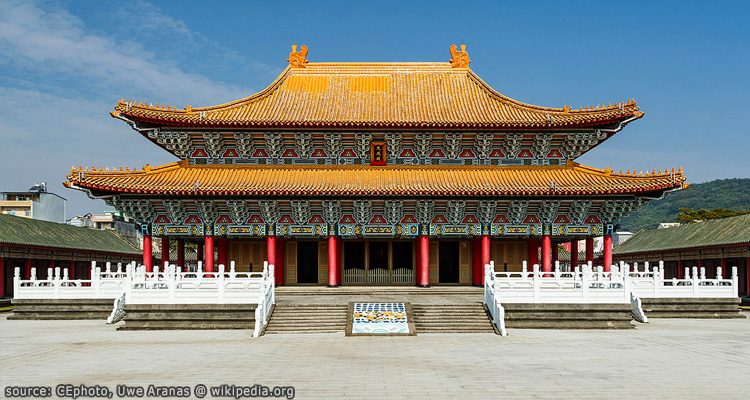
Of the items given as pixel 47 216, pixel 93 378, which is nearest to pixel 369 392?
pixel 93 378

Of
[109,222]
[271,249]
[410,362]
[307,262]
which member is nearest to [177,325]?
[271,249]

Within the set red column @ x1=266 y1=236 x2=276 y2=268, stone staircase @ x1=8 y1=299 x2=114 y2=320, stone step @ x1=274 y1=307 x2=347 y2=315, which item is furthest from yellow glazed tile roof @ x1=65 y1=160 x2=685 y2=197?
stone step @ x1=274 y1=307 x2=347 y2=315

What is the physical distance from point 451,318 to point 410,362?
9967 millimetres

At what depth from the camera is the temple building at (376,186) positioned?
34.9 meters

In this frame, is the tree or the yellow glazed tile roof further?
the tree

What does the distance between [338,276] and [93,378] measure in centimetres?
2342

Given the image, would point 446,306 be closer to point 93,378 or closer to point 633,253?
point 93,378

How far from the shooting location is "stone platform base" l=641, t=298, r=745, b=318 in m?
31.5

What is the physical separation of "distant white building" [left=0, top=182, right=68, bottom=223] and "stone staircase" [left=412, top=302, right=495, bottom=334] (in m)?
79.5

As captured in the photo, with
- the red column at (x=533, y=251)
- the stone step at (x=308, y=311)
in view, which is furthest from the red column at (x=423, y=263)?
the stone step at (x=308, y=311)

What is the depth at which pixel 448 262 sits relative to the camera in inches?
1522

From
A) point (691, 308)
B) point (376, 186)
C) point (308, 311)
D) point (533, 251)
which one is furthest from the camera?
point (533, 251)

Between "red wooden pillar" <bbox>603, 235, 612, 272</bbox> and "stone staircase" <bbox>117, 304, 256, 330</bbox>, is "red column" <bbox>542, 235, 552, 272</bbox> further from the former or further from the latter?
"stone staircase" <bbox>117, 304, 256, 330</bbox>

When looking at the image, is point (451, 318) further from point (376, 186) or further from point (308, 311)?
point (376, 186)
